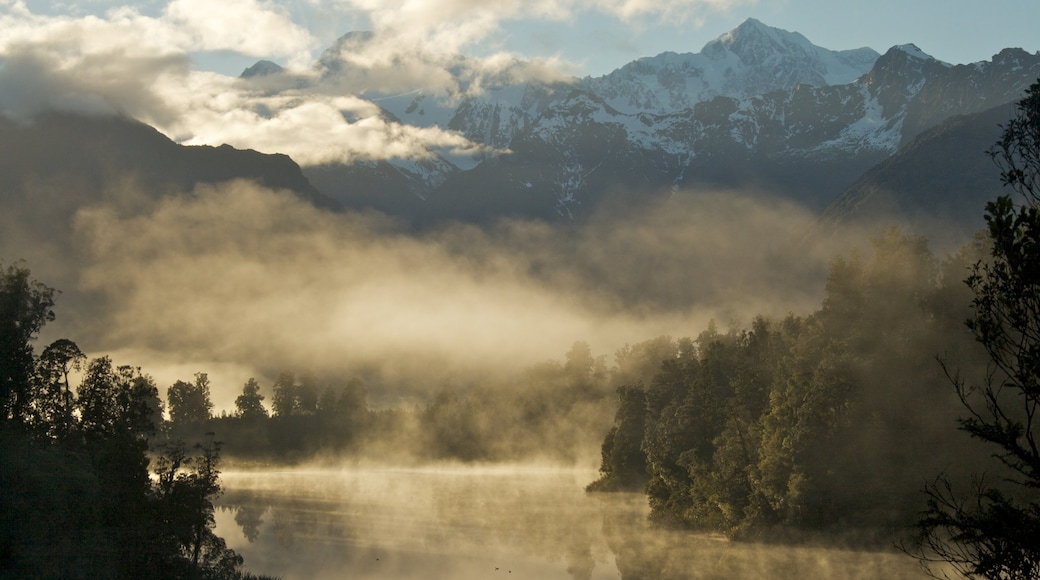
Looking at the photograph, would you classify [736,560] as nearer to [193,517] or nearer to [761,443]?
[761,443]

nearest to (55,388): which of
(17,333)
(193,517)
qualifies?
(17,333)

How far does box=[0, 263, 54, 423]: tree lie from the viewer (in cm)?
8544

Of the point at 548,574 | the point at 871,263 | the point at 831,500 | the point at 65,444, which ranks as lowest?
the point at 548,574

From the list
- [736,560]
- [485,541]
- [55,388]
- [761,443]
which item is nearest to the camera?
[736,560]

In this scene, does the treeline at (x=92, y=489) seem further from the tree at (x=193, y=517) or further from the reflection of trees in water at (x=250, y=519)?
the reflection of trees in water at (x=250, y=519)

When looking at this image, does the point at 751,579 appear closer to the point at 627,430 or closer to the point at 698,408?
the point at 698,408

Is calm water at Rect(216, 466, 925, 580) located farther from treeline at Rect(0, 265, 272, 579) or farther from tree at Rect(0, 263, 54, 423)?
tree at Rect(0, 263, 54, 423)

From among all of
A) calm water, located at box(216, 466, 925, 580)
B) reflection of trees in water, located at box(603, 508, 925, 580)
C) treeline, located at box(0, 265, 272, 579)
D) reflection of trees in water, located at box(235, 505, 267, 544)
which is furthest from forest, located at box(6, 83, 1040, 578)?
reflection of trees in water, located at box(235, 505, 267, 544)

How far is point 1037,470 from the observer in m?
A: 22.5

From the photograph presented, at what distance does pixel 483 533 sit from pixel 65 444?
44.6m

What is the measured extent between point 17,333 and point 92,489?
1383 inches

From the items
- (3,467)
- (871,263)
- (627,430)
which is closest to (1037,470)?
(3,467)

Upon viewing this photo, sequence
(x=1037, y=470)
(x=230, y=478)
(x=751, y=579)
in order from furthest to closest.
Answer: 1. (x=230, y=478)
2. (x=751, y=579)
3. (x=1037, y=470)

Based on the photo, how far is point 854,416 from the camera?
8600 centimetres
